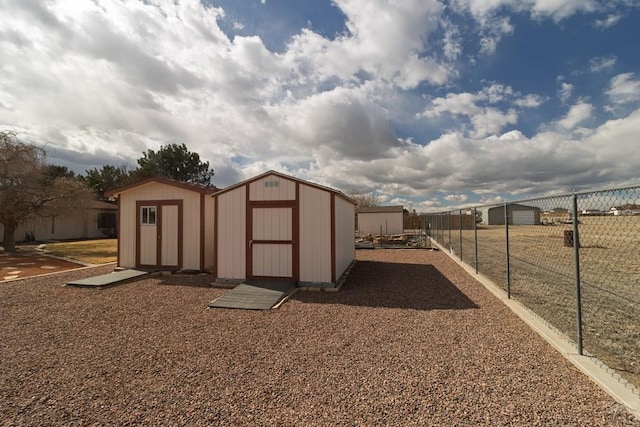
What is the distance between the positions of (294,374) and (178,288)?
5.36 meters

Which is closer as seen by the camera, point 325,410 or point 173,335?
point 325,410

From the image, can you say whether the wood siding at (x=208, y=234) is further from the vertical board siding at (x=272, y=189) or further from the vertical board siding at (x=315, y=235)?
the vertical board siding at (x=315, y=235)

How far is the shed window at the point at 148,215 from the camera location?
979 cm

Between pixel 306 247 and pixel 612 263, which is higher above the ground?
pixel 306 247

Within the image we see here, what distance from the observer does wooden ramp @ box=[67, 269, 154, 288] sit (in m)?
7.59

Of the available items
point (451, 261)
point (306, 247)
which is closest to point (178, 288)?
point (306, 247)

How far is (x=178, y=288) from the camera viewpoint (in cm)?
758

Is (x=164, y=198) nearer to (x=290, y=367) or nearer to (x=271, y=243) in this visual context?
(x=271, y=243)

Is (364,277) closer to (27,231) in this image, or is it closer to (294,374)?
(294,374)

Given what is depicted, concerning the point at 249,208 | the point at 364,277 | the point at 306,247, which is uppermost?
the point at 249,208

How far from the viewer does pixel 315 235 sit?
24.5 feet

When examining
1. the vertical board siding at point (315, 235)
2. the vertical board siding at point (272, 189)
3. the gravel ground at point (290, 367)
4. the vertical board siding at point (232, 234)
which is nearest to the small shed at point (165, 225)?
the vertical board siding at point (232, 234)

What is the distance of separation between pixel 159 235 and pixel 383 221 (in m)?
20.0

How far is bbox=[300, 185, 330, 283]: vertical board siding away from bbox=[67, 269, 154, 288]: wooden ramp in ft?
15.7
